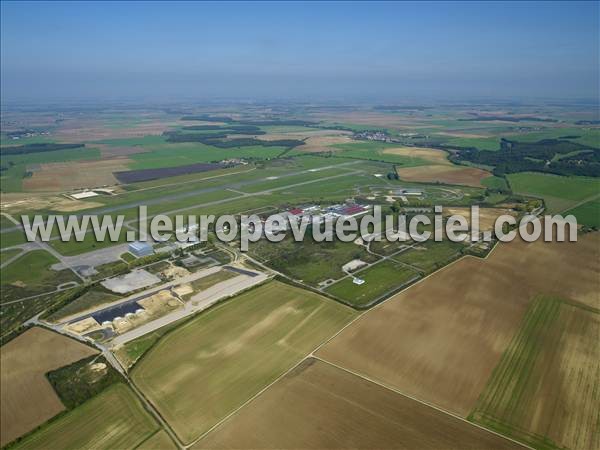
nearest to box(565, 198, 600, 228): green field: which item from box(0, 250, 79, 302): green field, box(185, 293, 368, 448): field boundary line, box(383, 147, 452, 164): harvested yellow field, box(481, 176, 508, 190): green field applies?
box(481, 176, 508, 190): green field

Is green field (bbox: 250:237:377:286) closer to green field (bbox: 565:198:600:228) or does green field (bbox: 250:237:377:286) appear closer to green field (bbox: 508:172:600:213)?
green field (bbox: 565:198:600:228)

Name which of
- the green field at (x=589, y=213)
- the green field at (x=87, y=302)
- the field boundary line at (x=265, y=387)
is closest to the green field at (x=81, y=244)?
the green field at (x=87, y=302)

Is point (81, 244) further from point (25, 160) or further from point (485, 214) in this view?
point (25, 160)

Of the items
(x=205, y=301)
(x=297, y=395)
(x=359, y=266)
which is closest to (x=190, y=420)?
(x=297, y=395)

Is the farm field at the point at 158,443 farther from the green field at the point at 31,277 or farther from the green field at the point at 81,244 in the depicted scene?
the green field at the point at 81,244

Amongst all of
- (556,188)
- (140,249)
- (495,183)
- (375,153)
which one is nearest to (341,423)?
(140,249)

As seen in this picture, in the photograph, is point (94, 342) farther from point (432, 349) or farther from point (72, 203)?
point (72, 203)

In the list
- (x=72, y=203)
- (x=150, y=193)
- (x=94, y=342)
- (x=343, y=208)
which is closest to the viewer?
(x=94, y=342)
